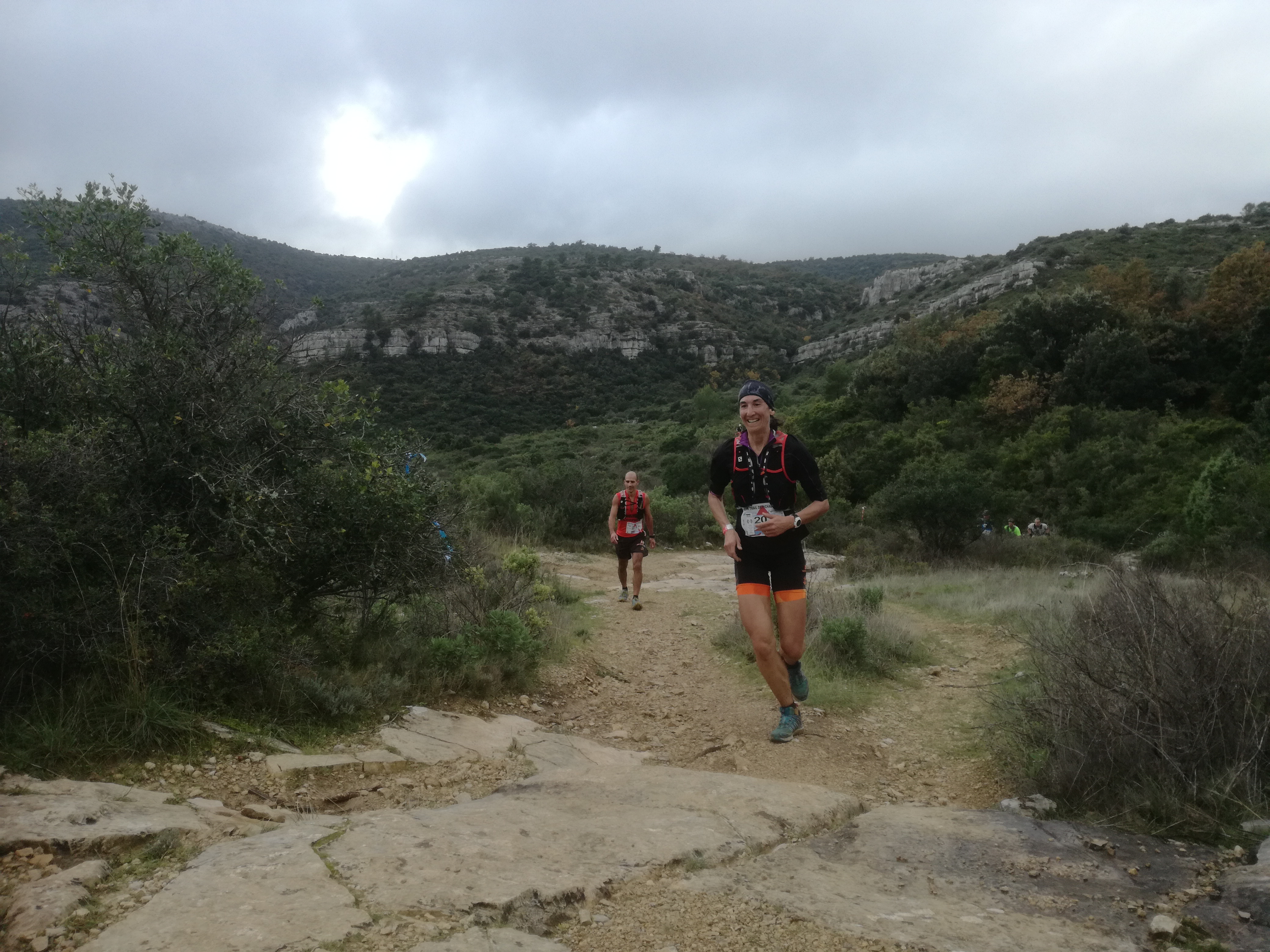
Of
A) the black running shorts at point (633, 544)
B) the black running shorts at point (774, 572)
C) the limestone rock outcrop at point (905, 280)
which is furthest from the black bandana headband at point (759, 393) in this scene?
the limestone rock outcrop at point (905, 280)

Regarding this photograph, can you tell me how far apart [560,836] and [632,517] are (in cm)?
612

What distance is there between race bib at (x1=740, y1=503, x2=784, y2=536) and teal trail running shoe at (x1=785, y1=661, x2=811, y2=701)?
97cm

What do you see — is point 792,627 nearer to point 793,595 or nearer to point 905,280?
point 793,595

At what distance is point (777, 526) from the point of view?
4219mm

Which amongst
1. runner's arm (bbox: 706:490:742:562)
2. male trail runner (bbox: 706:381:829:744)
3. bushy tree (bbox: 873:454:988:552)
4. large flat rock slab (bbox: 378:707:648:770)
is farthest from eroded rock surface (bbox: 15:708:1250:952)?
bushy tree (bbox: 873:454:988:552)

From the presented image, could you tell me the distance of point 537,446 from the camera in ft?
120

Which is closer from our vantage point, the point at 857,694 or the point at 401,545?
the point at 401,545

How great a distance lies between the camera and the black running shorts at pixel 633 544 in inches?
349

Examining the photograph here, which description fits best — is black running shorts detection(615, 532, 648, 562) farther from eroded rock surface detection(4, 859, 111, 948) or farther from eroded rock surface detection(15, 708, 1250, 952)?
eroded rock surface detection(4, 859, 111, 948)

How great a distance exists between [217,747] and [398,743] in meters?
0.84

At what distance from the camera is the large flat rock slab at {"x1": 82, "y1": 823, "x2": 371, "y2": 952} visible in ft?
6.40

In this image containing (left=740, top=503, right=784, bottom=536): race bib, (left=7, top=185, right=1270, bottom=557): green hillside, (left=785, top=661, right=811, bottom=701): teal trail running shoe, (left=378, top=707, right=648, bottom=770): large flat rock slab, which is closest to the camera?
(left=378, top=707, right=648, bottom=770): large flat rock slab

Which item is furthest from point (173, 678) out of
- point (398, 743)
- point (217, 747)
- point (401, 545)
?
point (401, 545)

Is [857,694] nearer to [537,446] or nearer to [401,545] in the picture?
[401,545]
